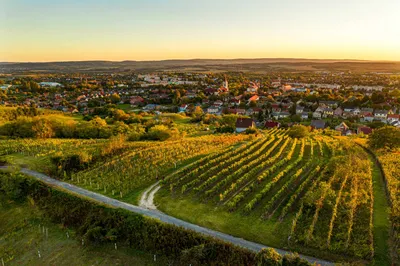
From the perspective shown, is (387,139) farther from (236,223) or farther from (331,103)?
(331,103)

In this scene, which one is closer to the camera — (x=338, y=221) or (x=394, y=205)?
(x=338, y=221)

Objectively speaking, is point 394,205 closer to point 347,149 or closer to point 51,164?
point 347,149

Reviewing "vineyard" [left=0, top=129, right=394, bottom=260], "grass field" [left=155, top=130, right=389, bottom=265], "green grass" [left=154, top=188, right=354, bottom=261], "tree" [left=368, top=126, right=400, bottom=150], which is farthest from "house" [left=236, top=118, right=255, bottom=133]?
"green grass" [left=154, top=188, right=354, bottom=261]

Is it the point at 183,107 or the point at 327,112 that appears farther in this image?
the point at 183,107

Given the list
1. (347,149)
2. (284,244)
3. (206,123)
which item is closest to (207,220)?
(284,244)

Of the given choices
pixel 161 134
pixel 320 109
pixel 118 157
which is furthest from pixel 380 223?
pixel 320 109

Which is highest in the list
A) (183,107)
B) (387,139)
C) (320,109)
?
(387,139)

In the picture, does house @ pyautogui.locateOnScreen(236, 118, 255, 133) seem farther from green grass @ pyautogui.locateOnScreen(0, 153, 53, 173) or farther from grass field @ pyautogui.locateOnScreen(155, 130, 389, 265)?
green grass @ pyautogui.locateOnScreen(0, 153, 53, 173)
